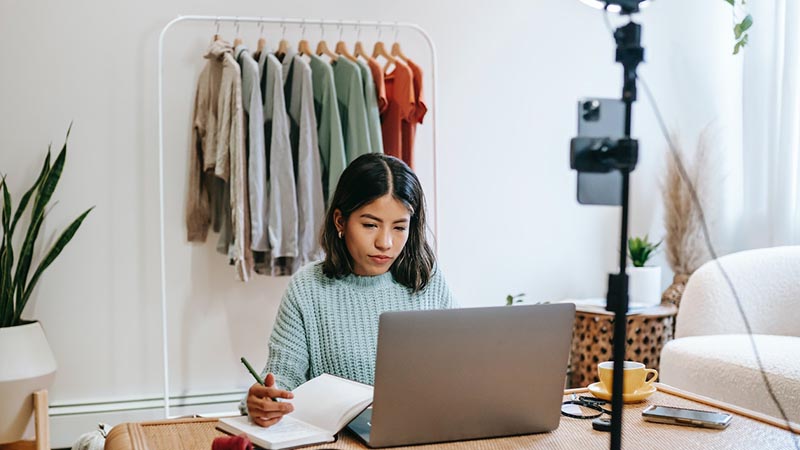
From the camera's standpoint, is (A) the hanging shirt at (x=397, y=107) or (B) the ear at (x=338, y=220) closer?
(B) the ear at (x=338, y=220)

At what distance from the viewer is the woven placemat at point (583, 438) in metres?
1.30

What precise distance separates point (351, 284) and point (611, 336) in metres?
1.69

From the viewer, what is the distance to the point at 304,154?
300 cm

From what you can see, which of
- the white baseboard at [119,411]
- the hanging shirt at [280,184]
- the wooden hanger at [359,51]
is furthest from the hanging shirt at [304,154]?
the white baseboard at [119,411]

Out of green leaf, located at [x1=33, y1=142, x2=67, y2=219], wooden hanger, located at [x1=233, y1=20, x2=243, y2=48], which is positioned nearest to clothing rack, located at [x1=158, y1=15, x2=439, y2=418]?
wooden hanger, located at [x1=233, y1=20, x2=243, y2=48]

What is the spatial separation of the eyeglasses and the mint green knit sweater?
41cm

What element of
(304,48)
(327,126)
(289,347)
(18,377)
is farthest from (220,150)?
(289,347)

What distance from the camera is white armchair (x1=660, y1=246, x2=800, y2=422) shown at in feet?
8.10

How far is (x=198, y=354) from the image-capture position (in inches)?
128

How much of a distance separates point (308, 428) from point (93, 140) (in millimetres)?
2126

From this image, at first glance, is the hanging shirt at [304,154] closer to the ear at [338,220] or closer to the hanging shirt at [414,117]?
the hanging shirt at [414,117]

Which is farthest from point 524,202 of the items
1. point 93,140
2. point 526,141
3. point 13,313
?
point 13,313

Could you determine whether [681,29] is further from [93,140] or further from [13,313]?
[13,313]

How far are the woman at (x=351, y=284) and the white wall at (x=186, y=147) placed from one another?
5.12 ft
